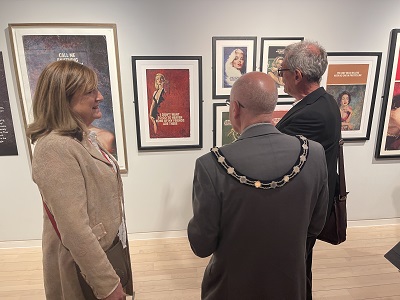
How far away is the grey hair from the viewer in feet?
4.80

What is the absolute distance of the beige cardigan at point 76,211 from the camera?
96 centimetres

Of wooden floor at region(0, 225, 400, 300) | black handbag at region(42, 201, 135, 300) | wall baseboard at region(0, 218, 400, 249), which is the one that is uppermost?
black handbag at region(42, 201, 135, 300)

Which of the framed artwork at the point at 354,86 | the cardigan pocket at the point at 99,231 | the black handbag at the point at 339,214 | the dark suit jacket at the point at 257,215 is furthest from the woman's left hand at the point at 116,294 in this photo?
the framed artwork at the point at 354,86

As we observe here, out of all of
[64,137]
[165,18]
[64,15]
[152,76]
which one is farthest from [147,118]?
[64,137]

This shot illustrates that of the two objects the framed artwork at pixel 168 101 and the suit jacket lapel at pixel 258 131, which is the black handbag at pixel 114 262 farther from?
the framed artwork at pixel 168 101

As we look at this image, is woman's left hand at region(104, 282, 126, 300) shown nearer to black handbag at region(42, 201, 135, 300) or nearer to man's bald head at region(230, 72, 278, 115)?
black handbag at region(42, 201, 135, 300)

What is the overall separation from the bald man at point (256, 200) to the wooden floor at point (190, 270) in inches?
44.6

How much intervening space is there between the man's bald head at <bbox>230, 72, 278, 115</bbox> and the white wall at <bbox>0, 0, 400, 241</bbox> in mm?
1376

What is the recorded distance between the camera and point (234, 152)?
3.25 feet

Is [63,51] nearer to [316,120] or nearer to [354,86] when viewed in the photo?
[316,120]

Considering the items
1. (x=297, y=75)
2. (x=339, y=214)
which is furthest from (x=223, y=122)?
(x=339, y=214)

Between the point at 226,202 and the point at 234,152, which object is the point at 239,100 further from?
the point at 226,202

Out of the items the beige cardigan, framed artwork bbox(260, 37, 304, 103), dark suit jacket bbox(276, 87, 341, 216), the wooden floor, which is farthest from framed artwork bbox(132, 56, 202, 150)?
the beige cardigan

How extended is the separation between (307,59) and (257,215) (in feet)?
3.05
